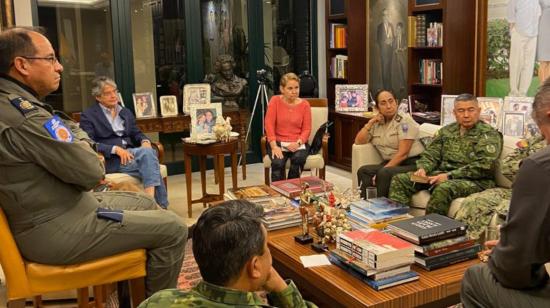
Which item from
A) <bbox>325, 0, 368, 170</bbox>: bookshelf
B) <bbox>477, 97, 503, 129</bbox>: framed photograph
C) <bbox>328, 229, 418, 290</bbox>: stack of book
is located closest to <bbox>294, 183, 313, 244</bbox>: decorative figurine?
<bbox>328, 229, 418, 290</bbox>: stack of book

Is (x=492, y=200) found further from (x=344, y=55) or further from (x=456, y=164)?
(x=344, y=55)

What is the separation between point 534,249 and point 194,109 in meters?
3.68

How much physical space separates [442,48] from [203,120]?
2354mm

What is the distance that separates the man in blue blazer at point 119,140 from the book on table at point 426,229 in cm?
232

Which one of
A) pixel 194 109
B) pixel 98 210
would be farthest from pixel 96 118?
pixel 98 210

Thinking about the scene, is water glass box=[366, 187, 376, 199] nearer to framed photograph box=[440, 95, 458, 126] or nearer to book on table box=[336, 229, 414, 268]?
book on table box=[336, 229, 414, 268]

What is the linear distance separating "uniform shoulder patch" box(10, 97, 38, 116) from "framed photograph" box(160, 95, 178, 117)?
12.5 feet

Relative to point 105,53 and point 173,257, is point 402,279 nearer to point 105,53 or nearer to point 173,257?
point 173,257

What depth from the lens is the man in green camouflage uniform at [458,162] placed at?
3.85m

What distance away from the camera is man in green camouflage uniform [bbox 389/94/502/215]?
3.85m

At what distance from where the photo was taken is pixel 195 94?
6.30 m

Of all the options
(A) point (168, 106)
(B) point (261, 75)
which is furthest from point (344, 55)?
(A) point (168, 106)

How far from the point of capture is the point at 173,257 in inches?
103

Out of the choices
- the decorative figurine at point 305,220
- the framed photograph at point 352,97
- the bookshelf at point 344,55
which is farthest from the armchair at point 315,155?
the decorative figurine at point 305,220
